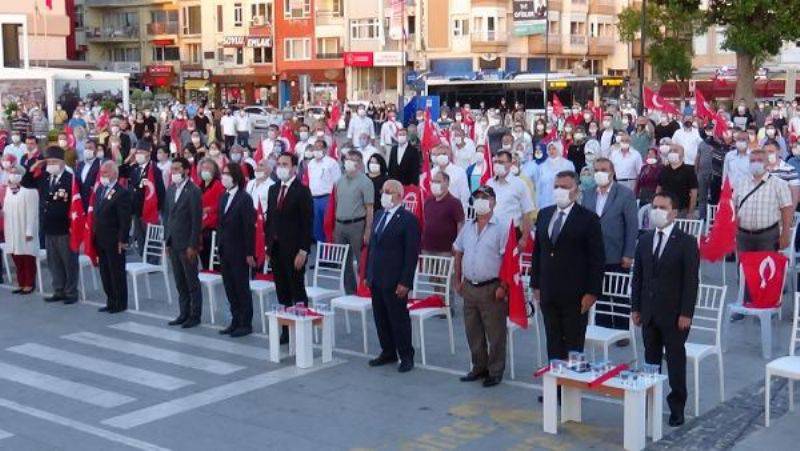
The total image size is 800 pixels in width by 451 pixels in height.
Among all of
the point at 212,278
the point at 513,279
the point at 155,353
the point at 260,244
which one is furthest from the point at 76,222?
the point at 513,279

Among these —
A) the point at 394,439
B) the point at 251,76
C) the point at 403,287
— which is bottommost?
the point at 394,439

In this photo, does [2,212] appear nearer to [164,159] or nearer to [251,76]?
[164,159]

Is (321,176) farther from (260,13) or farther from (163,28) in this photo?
(163,28)

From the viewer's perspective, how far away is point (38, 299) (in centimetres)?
1459

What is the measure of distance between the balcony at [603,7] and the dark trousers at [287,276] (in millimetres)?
63913

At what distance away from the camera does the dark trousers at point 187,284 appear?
12.6 meters

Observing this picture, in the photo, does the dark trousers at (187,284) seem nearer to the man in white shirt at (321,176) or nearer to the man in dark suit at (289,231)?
the man in dark suit at (289,231)

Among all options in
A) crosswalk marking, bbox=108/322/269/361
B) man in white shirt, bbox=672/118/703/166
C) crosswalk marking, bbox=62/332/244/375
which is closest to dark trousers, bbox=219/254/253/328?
crosswalk marking, bbox=108/322/269/361

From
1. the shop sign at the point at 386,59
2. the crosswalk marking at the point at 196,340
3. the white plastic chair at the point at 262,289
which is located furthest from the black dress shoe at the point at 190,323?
the shop sign at the point at 386,59

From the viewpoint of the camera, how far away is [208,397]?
9836 mm

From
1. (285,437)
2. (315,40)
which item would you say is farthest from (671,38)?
(285,437)

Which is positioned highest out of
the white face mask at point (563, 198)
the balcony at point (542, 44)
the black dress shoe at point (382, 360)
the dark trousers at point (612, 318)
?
the balcony at point (542, 44)

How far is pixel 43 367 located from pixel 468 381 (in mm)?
4243

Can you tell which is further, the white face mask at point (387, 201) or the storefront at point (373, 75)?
the storefront at point (373, 75)
